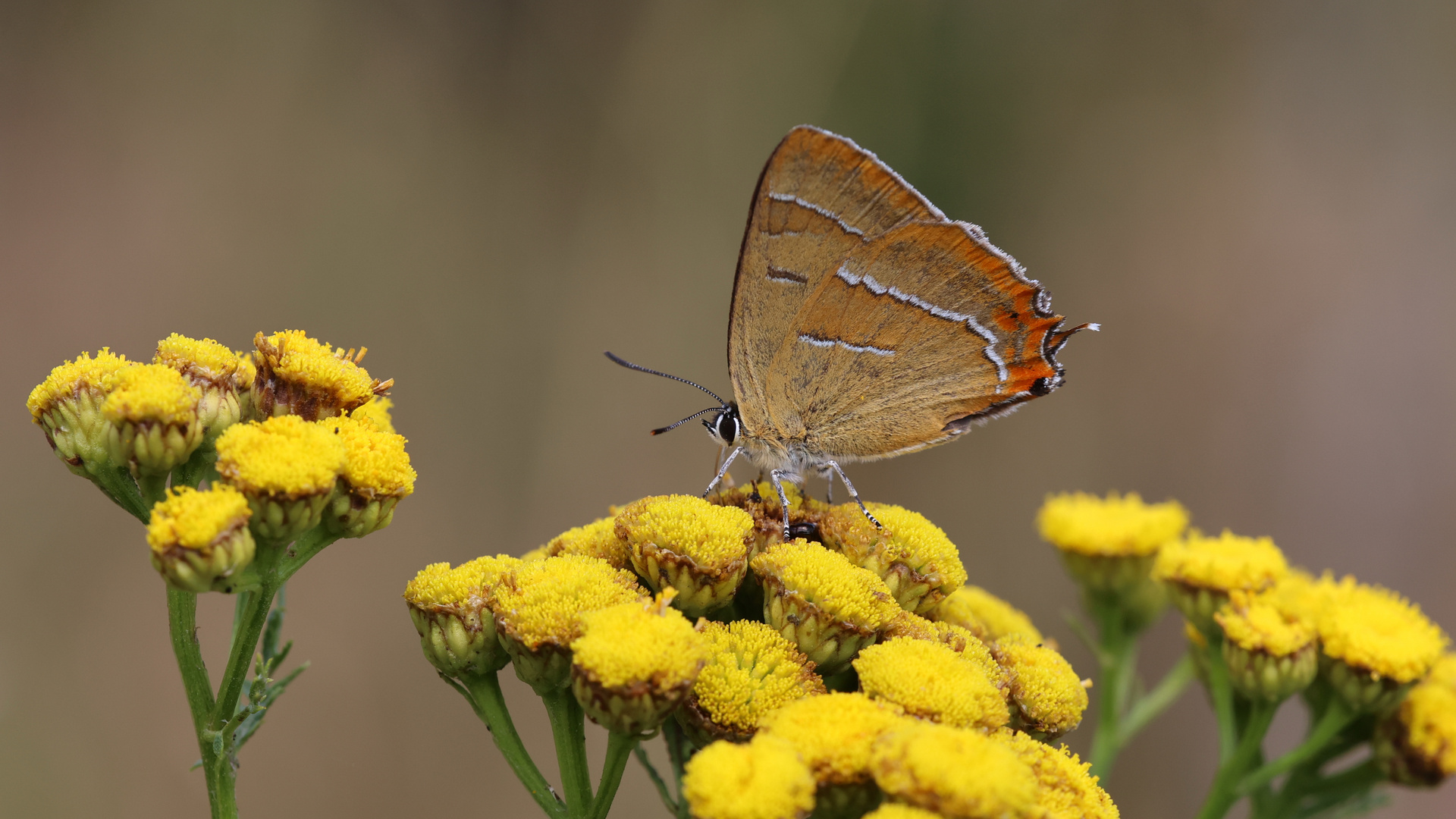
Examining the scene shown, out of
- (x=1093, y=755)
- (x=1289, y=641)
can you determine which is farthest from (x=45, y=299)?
(x=1289, y=641)

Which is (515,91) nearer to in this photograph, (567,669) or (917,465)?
(917,465)

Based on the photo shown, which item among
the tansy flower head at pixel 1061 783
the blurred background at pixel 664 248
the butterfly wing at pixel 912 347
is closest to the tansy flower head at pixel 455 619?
the tansy flower head at pixel 1061 783

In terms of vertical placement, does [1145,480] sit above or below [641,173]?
below

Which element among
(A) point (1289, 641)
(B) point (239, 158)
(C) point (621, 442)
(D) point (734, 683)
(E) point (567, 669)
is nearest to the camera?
(D) point (734, 683)

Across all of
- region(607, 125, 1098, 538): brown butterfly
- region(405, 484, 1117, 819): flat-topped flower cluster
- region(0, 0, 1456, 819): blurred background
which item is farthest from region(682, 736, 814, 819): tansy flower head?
region(0, 0, 1456, 819): blurred background

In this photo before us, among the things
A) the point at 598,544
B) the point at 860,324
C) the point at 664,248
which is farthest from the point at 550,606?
the point at 664,248

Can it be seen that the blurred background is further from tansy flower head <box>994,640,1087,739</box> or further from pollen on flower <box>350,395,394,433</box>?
tansy flower head <box>994,640,1087,739</box>

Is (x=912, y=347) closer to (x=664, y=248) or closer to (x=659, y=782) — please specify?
(x=659, y=782)
